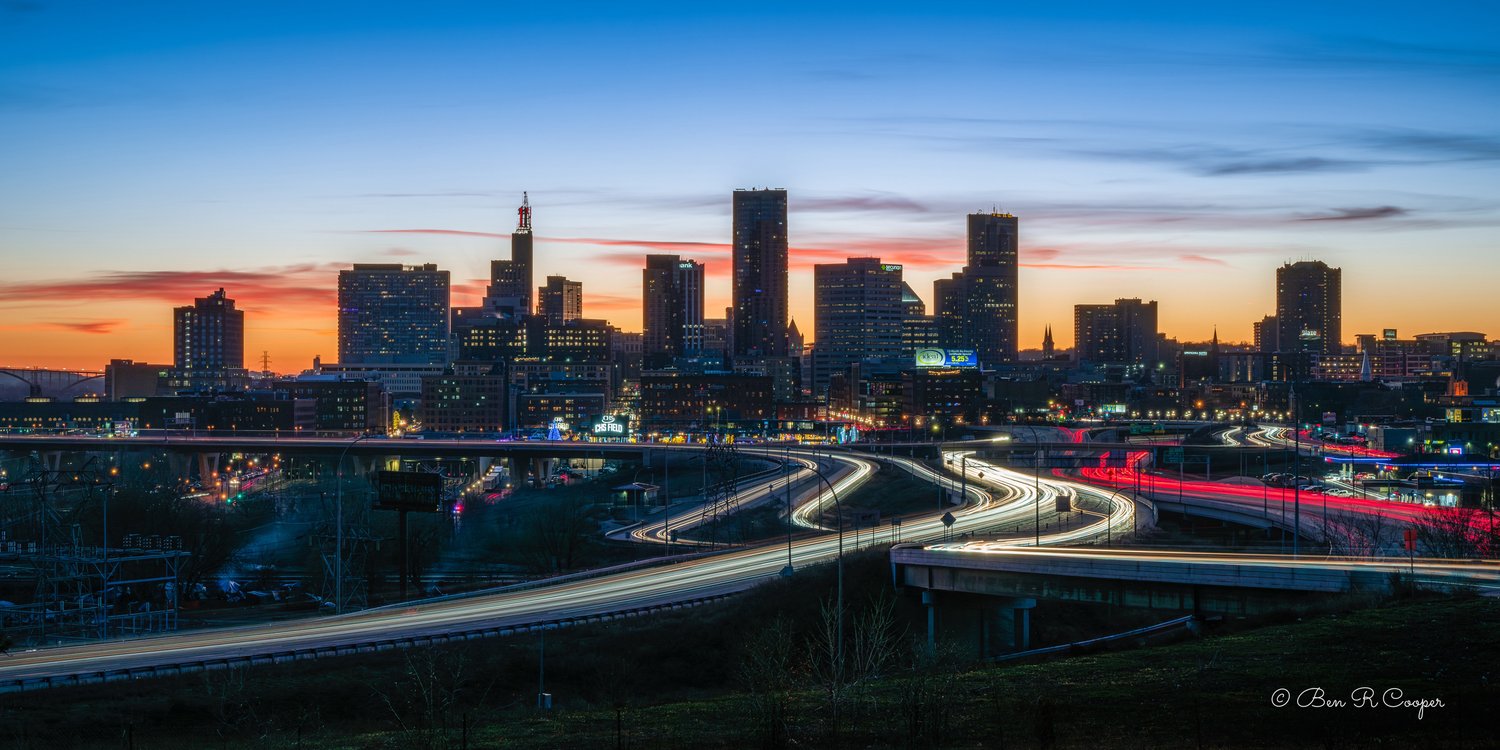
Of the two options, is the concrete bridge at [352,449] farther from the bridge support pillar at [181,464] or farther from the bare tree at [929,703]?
the bare tree at [929,703]

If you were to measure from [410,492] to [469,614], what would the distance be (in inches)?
741

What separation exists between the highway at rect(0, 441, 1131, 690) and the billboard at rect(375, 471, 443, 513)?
10282 millimetres

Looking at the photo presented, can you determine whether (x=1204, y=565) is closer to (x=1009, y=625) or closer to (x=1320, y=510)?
(x=1009, y=625)

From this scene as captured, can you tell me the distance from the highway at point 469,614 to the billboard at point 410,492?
33.7 feet

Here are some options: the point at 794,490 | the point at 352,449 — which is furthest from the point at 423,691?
Result: the point at 352,449

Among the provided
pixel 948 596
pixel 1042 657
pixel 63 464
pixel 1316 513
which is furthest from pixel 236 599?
pixel 63 464

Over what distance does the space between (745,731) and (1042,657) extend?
1686 cm

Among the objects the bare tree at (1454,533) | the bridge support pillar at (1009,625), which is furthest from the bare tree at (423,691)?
the bare tree at (1454,533)

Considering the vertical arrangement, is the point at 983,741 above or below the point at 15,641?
above

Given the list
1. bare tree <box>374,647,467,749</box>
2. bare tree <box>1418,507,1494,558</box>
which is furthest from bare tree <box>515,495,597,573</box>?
bare tree <box>1418,507,1494,558</box>

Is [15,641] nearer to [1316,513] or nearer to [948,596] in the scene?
[948,596]

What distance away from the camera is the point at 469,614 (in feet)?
178

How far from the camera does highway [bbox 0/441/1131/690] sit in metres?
43.7

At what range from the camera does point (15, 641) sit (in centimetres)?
5556
